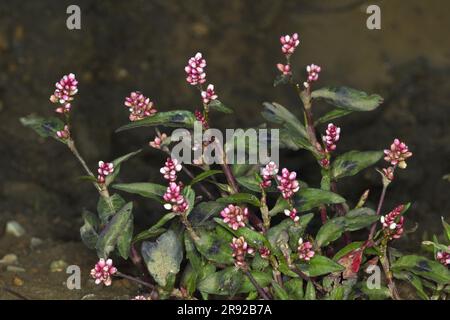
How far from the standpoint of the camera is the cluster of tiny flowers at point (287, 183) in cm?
252

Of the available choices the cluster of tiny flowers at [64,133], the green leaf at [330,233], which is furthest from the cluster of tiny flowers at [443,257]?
the cluster of tiny flowers at [64,133]

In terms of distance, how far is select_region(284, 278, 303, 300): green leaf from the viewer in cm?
264

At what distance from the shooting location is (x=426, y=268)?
105 inches

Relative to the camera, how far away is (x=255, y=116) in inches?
197

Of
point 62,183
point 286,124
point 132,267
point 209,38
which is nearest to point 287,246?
point 286,124

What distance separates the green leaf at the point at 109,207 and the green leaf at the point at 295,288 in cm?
59

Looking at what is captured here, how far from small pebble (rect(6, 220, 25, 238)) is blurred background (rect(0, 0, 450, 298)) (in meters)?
0.10

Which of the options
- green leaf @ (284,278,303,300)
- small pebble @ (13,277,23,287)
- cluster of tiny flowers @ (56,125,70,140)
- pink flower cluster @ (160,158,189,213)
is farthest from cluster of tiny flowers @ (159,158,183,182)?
small pebble @ (13,277,23,287)

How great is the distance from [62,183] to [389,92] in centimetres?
198

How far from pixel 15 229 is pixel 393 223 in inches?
68.8

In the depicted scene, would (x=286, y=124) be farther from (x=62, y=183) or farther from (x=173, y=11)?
(x=173, y=11)

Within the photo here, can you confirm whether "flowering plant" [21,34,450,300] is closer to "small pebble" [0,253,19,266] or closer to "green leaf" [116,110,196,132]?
"green leaf" [116,110,196,132]

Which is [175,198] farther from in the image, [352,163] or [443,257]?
[443,257]
